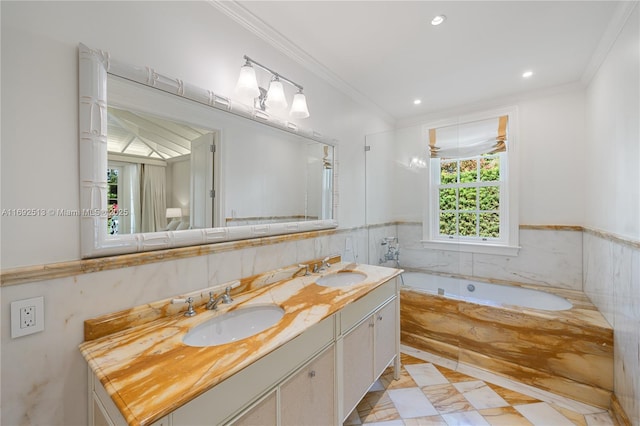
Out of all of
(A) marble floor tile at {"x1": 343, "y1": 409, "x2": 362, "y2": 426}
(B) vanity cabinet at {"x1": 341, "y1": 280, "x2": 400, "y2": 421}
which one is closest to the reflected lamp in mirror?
(B) vanity cabinet at {"x1": 341, "y1": 280, "x2": 400, "y2": 421}

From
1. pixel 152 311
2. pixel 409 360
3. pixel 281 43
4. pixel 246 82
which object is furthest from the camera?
pixel 409 360

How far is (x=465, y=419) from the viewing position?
5.49 ft

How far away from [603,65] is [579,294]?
6.48 feet

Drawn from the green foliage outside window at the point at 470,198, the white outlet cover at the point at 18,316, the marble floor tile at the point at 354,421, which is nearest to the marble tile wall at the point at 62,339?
the white outlet cover at the point at 18,316

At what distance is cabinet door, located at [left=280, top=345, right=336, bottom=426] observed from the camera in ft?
3.51

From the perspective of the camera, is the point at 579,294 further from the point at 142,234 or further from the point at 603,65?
the point at 142,234

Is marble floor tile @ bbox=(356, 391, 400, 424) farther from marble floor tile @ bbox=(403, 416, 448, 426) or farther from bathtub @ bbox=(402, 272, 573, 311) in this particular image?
bathtub @ bbox=(402, 272, 573, 311)

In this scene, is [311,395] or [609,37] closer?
[311,395]

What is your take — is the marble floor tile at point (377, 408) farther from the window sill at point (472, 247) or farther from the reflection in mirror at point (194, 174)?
the window sill at point (472, 247)

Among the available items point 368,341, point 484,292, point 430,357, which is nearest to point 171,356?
point 368,341

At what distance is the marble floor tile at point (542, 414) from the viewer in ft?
5.41

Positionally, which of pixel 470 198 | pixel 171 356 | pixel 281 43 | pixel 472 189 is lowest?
pixel 171 356

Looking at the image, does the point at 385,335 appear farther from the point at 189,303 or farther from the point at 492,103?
the point at 492,103

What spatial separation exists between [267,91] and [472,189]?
265 centimetres
